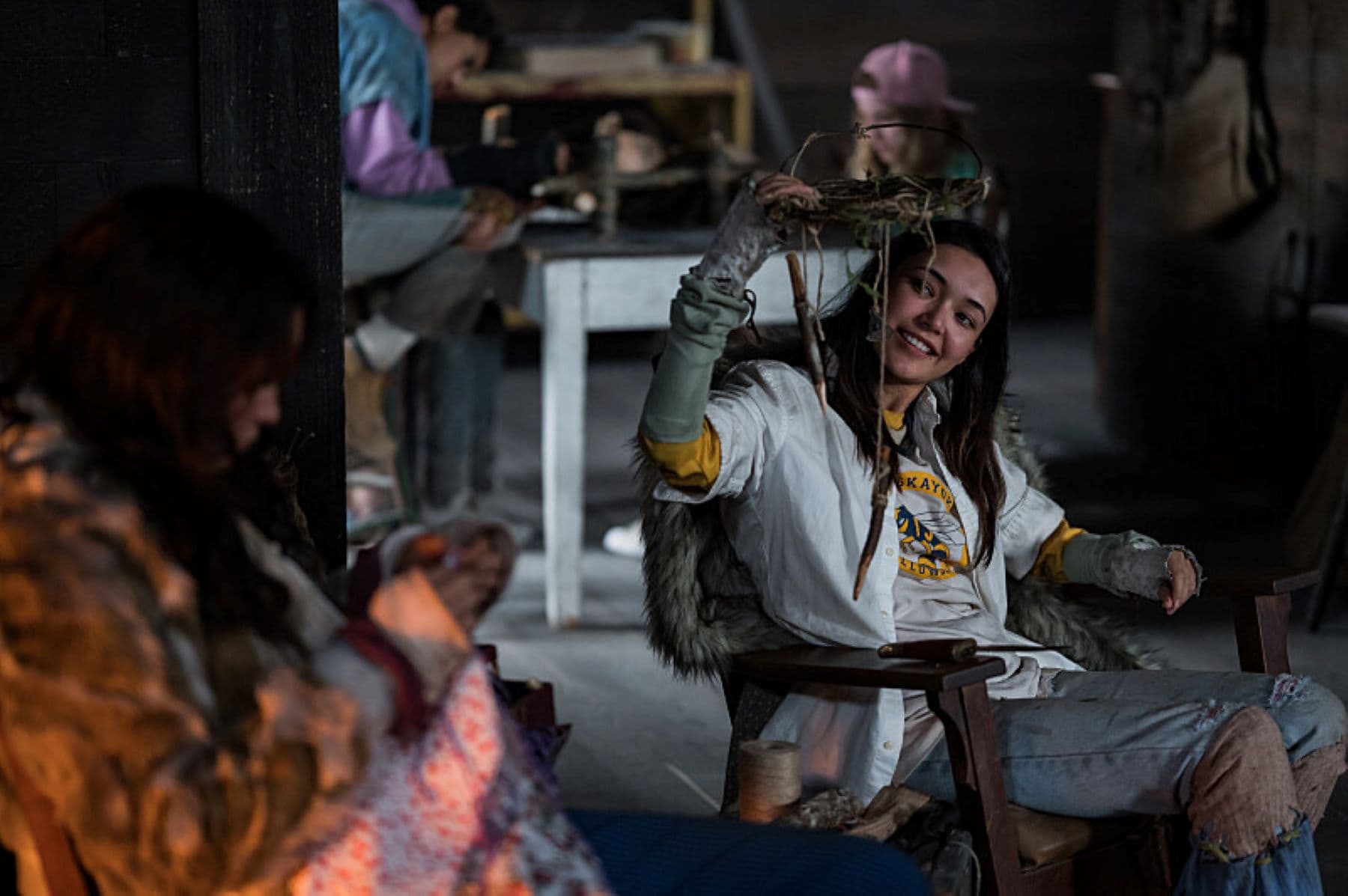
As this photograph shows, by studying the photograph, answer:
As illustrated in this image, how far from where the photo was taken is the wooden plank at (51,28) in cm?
273

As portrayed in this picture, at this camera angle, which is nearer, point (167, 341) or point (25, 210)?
point (167, 341)

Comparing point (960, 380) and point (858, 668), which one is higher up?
point (960, 380)

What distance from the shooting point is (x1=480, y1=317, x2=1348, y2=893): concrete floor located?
4.08 metres

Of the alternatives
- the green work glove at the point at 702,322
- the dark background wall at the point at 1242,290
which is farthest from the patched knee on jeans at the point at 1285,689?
the dark background wall at the point at 1242,290

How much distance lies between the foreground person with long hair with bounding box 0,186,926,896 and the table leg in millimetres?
3093

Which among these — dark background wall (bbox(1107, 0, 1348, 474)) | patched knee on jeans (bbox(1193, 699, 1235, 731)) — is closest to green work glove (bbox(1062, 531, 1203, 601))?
patched knee on jeans (bbox(1193, 699, 1235, 731))

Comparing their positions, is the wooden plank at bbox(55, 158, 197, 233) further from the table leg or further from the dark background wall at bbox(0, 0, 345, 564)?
the table leg

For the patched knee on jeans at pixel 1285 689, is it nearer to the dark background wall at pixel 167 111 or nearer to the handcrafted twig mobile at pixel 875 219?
the handcrafted twig mobile at pixel 875 219

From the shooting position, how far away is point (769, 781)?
8.93 ft

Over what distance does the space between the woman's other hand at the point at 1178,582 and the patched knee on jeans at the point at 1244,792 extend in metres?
0.35

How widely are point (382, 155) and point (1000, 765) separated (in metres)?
3.12

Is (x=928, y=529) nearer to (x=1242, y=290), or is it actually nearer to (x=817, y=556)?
(x=817, y=556)

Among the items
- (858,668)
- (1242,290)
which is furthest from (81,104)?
(1242,290)

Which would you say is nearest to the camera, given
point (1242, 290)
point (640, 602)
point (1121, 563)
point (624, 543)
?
point (1121, 563)
